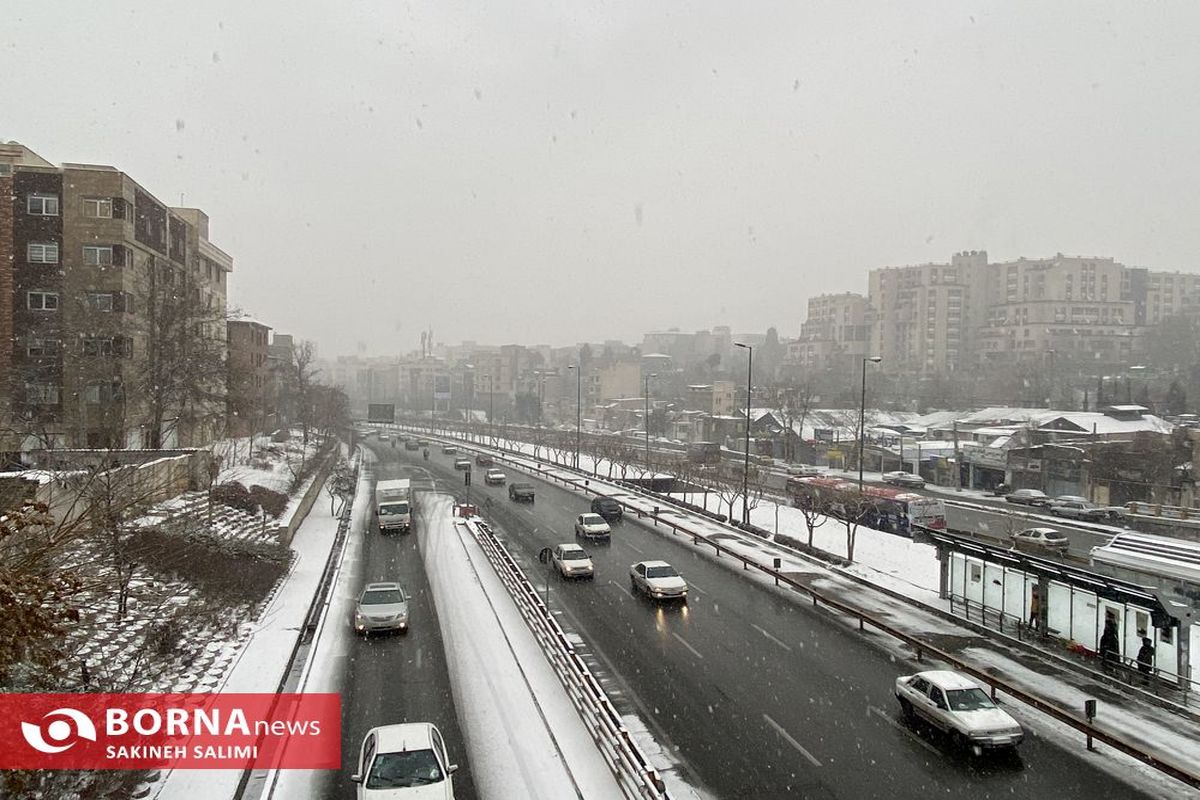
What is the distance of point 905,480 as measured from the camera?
5519 centimetres

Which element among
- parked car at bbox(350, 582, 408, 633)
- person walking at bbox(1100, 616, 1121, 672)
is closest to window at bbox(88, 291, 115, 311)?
parked car at bbox(350, 582, 408, 633)

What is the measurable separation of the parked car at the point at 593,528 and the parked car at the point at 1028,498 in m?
28.0

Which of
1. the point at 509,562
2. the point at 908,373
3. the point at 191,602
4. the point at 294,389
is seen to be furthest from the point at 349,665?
the point at 908,373

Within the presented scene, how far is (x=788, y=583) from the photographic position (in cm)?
2486

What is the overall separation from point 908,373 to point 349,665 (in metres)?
151

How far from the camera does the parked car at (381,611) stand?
19656 millimetres

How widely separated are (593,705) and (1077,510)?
38.8m

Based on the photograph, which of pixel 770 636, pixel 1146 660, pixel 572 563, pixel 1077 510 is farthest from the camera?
pixel 1077 510

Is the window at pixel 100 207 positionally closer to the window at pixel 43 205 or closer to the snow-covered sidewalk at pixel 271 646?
the window at pixel 43 205

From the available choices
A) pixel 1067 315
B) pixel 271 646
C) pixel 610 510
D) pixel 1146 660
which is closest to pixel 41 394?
pixel 271 646

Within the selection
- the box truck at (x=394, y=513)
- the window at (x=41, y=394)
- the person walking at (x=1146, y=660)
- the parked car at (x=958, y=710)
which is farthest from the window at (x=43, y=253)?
the person walking at (x=1146, y=660)

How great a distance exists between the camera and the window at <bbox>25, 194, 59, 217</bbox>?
127 feet

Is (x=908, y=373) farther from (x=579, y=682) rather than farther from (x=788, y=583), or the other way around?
(x=579, y=682)

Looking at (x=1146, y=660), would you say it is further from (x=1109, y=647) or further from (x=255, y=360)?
(x=255, y=360)
